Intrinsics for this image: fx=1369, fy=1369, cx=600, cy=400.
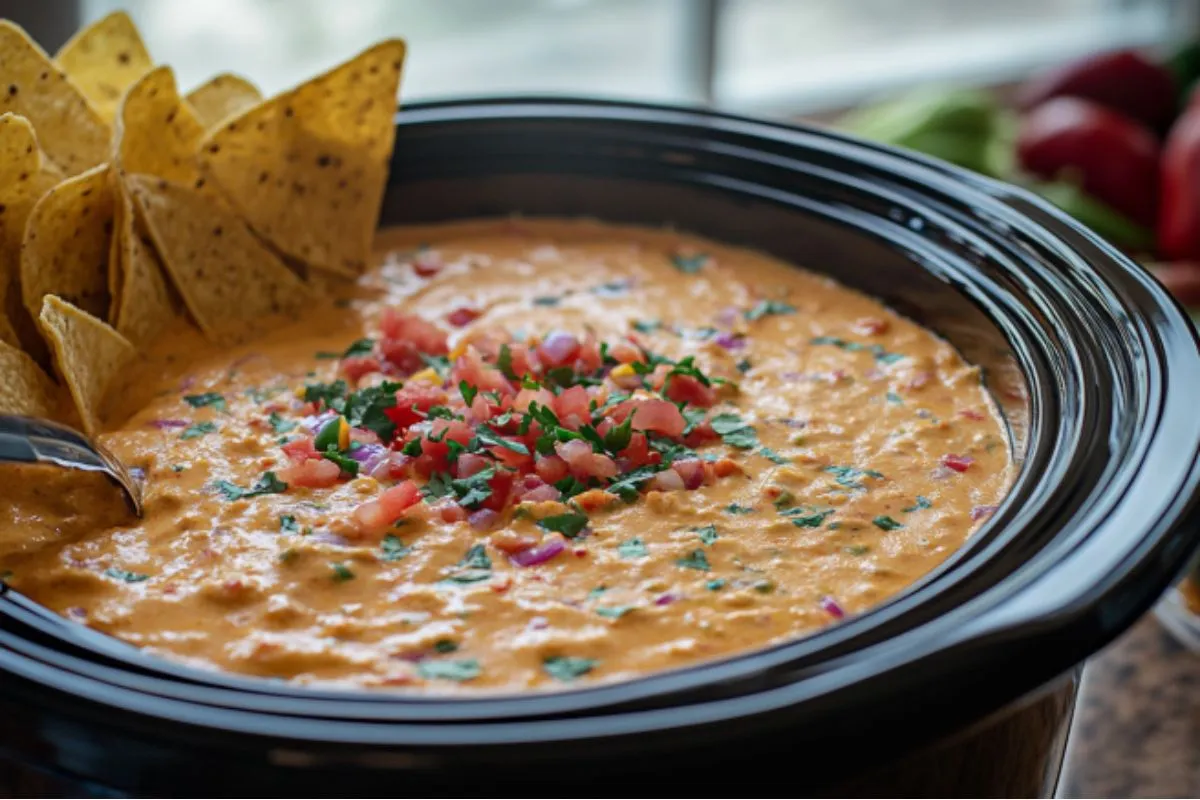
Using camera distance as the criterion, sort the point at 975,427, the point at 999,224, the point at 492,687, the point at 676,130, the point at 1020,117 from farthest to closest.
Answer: the point at 1020,117 → the point at 676,130 → the point at 999,224 → the point at 975,427 → the point at 492,687

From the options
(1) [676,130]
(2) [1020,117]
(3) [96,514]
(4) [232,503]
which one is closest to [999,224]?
(1) [676,130]

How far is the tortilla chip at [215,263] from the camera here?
203cm

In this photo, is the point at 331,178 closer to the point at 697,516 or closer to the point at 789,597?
the point at 697,516

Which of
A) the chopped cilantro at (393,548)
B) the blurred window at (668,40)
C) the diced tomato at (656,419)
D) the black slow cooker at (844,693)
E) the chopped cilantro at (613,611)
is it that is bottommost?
the black slow cooker at (844,693)

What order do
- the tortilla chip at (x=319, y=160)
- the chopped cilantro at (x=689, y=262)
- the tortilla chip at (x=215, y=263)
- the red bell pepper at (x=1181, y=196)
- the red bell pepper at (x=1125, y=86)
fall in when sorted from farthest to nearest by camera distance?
the red bell pepper at (x=1125, y=86)
the red bell pepper at (x=1181, y=196)
the chopped cilantro at (x=689, y=262)
the tortilla chip at (x=319, y=160)
the tortilla chip at (x=215, y=263)

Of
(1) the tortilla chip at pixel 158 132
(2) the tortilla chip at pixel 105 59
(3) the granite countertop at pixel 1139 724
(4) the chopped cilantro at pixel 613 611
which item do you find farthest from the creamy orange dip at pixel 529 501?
(3) the granite countertop at pixel 1139 724

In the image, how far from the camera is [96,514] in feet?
5.29

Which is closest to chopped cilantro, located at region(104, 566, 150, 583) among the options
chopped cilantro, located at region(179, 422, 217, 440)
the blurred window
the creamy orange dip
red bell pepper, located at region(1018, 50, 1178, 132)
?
the creamy orange dip

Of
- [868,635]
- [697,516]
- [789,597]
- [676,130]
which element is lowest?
[868,635]

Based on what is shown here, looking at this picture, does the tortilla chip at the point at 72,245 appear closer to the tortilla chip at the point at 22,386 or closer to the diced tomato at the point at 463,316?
the tortilla chip at the point at 22,386

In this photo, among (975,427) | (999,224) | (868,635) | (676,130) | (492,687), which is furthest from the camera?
(676,130)

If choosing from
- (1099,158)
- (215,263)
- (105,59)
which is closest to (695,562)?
(215,263)

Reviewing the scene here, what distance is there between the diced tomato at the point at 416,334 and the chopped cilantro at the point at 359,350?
34mm

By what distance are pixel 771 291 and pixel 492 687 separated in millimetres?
1157
